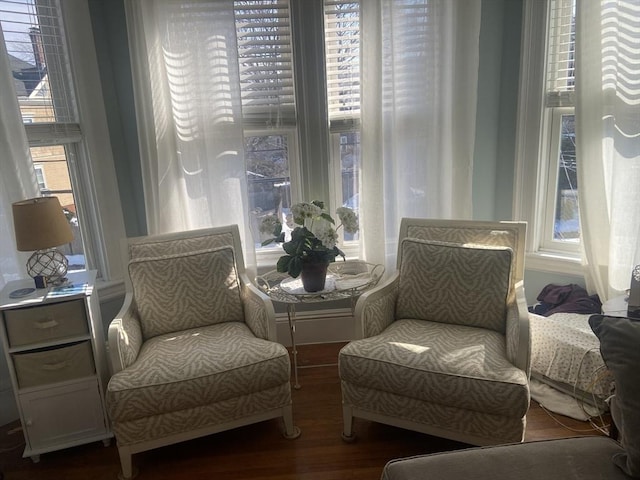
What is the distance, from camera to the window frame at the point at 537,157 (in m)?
2.61

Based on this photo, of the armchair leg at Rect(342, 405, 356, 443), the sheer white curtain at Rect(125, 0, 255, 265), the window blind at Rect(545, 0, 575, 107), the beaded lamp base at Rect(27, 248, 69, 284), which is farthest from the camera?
the window blind at Rect(545, 0, 575, 107)

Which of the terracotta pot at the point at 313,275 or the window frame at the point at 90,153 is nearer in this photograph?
the terracotta pot at the point at 313,275

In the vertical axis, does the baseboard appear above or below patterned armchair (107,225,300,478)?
below

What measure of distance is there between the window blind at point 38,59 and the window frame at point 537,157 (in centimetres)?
247

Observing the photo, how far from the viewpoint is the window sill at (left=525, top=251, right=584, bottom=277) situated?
8.80ft

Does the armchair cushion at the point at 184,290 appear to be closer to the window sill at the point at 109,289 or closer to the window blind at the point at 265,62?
the window sill at the point at 109,289

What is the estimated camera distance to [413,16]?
2484 mm

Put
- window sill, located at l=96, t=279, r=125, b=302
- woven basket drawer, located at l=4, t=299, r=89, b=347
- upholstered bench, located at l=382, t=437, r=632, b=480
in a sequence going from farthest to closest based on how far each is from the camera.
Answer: window sill, located at l=96, t=279, r=125, b=302, woven basket drawer, located at l=4, t=299, r=89, b=347, upholstered bench, located at l=382, t=437, r=632, b=480

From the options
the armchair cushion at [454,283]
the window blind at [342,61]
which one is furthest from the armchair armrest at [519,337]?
the window blind at [342,61]

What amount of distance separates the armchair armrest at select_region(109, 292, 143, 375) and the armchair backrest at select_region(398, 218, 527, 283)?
4.29ft

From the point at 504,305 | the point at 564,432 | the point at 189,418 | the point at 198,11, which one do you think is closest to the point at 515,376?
the point at 504,305

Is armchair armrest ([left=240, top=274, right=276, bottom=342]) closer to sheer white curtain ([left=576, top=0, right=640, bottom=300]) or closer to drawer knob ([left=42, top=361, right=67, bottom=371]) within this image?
drawer knob ([left=42, top=361, right=67, bottom=371])

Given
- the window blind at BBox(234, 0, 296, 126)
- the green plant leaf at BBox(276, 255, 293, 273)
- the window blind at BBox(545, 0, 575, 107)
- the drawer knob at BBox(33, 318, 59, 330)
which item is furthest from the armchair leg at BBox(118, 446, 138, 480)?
the window blind at BBox(545, 0, 575, 107)

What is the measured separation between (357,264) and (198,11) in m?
1.57
